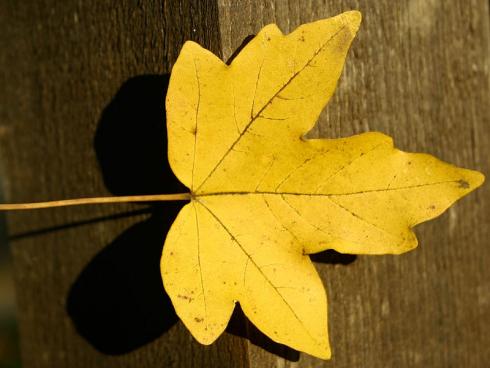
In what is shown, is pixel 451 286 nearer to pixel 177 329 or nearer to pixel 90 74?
pixel 177 329

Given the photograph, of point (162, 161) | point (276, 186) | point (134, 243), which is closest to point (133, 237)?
point (134, 243)

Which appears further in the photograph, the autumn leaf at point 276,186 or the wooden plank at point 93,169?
the wooden plank at point 93,169

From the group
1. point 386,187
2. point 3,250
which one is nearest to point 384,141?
point 386,187

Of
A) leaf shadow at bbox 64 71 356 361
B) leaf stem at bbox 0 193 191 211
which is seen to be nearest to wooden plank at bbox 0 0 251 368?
leaf shadow at bbox 64 71 356 361

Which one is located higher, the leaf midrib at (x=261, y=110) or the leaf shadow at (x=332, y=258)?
the leaf midrib at (x=261, y=110)

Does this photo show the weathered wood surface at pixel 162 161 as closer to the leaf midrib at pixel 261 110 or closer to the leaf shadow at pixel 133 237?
the leaf shadow at pixel 133 237

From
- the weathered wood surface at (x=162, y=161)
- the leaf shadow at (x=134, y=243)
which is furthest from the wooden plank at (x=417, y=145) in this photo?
the leaf shadow at (x=134, y=243)

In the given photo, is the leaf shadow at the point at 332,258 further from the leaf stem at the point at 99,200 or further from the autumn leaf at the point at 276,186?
the leaf stem at the point at 99,200
